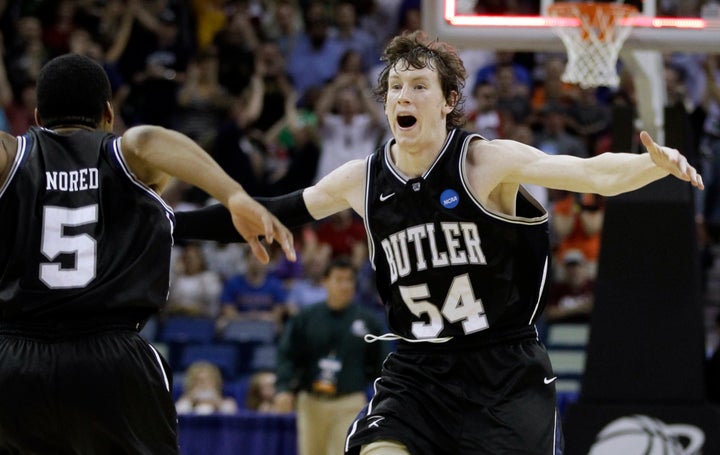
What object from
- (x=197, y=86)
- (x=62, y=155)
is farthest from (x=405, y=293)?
(x=197, y=86)

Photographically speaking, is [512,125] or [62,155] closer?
[62,155]

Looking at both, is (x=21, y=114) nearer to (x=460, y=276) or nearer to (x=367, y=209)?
(x=367, y=209)

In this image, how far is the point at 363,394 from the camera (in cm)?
1135

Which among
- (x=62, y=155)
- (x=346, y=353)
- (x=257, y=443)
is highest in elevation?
(x=62, y=155)

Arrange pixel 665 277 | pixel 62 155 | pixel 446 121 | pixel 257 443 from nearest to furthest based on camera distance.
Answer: pixel 62 155 < pixel 446 121 < pixel 665 277 < pixel 257 443

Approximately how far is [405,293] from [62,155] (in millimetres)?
1671

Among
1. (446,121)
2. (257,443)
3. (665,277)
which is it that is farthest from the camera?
(257,443)

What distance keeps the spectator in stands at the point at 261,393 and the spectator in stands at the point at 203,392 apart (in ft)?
1.14

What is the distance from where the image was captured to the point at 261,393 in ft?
39.3

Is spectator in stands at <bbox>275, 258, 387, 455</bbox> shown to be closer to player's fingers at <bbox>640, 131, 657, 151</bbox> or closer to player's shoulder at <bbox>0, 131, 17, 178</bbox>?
player's fingers at <bbox>640, 131, 657, 151</bbox>

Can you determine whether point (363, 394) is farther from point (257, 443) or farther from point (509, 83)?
point (509, 83)

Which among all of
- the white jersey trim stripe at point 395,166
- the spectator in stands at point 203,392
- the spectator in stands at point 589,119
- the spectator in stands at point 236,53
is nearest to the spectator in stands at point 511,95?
the spectator in stands at point 589,119

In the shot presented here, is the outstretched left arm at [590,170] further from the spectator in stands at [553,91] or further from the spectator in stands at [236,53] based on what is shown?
the spectator in stands at [236,53]

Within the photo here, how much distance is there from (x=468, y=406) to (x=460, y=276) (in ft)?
1.89
